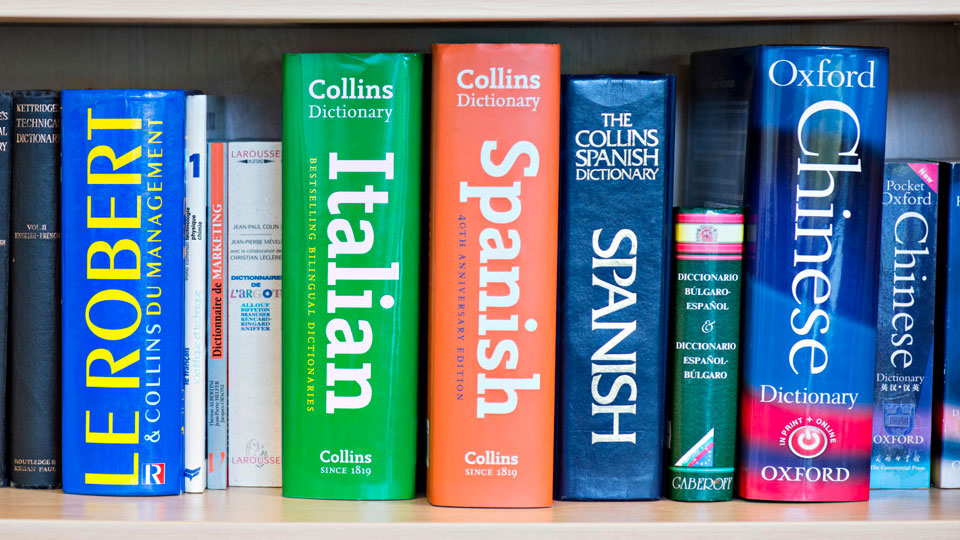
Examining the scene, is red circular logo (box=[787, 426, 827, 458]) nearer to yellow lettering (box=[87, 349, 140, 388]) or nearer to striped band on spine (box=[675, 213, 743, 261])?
striped band on spine (box=[675, 213, 743, 261])

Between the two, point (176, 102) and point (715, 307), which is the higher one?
point (176, 102)

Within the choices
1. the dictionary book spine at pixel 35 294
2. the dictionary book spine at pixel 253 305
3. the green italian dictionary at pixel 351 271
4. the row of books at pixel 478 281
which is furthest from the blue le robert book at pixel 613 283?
the dictionary book spine at pixel 35 294

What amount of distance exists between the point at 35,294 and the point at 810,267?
0.59 metres

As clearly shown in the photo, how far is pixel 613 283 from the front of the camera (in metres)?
0.72

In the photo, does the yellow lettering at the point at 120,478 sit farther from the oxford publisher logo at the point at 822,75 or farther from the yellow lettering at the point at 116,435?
the oxford publisher logo at the point at 822,75

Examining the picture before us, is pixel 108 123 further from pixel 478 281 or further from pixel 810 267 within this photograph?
pixel 810 267

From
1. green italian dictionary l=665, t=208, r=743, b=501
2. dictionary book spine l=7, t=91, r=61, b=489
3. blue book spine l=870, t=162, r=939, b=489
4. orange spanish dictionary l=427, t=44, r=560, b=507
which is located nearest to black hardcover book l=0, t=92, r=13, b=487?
dictionary book spine l=7, t=91, r=61, b=489

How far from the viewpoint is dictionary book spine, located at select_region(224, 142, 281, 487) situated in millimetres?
754

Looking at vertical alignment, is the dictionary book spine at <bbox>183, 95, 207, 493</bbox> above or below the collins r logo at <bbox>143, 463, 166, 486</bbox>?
above

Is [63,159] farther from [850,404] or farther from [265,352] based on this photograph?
[850,404]

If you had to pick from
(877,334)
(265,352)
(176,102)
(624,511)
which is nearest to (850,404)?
(877,334)

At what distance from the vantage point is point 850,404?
73 centimetres

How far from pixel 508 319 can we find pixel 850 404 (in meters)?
0.27

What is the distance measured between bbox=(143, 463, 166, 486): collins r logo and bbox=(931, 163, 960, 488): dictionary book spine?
617 millimetres
